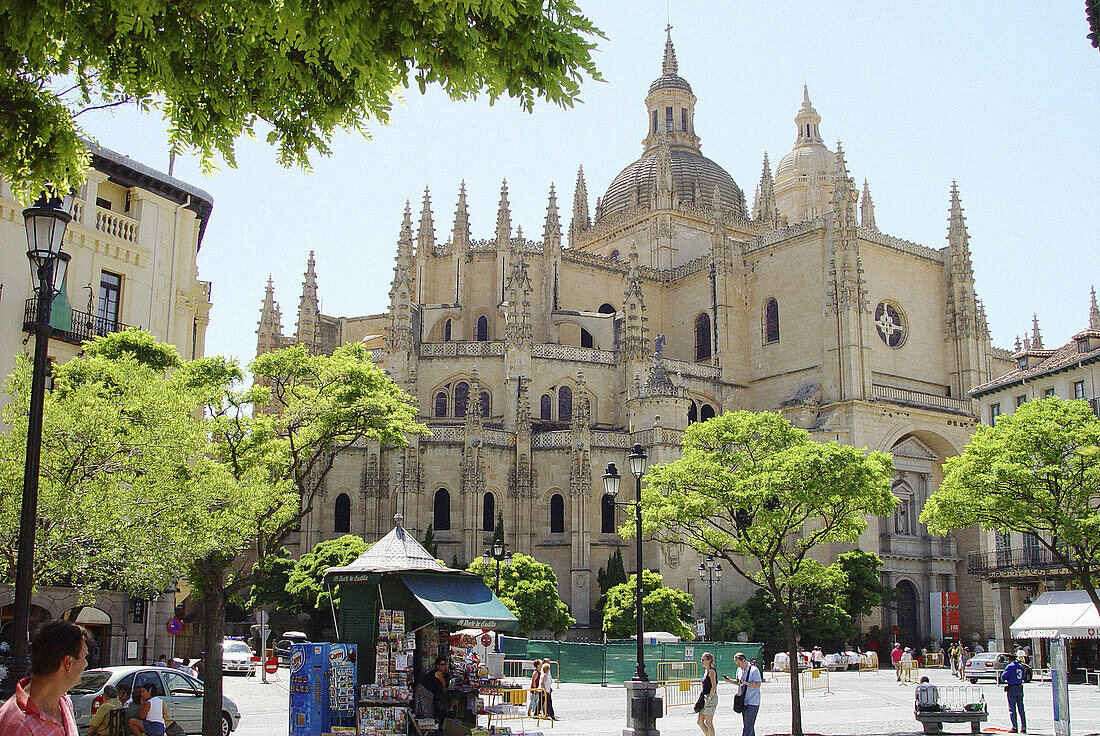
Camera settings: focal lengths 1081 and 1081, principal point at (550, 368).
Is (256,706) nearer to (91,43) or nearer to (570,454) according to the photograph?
(91,43)

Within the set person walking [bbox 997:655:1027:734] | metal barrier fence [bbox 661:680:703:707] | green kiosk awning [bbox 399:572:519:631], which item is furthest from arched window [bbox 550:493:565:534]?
green kiosk awning [bbox 399:572:519:631]

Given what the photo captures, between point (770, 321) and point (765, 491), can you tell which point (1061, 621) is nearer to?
point (765, 491)

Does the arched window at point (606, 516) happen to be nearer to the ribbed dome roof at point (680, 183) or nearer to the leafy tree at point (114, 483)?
the ribbed dome roof at point (680, 183)

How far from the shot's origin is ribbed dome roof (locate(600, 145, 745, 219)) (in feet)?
223

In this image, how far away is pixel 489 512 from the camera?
163 ft

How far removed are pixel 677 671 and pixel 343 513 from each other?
21488 mm

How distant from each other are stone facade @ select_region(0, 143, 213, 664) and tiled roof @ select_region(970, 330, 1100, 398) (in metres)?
30.8

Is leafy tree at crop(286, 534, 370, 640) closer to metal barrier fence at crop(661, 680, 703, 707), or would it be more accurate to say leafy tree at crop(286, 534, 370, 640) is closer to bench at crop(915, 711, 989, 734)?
metal barrier fence at crop(661, 680, 703, 707)

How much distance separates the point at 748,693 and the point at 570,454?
32.7m

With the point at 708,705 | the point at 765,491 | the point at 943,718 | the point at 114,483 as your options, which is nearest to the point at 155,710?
the point at 114,483

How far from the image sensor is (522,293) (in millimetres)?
53188

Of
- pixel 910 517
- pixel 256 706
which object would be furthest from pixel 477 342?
pixel 256 706

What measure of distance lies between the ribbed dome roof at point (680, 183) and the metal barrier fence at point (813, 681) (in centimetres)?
3637

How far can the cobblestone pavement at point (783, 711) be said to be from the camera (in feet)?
69.9
